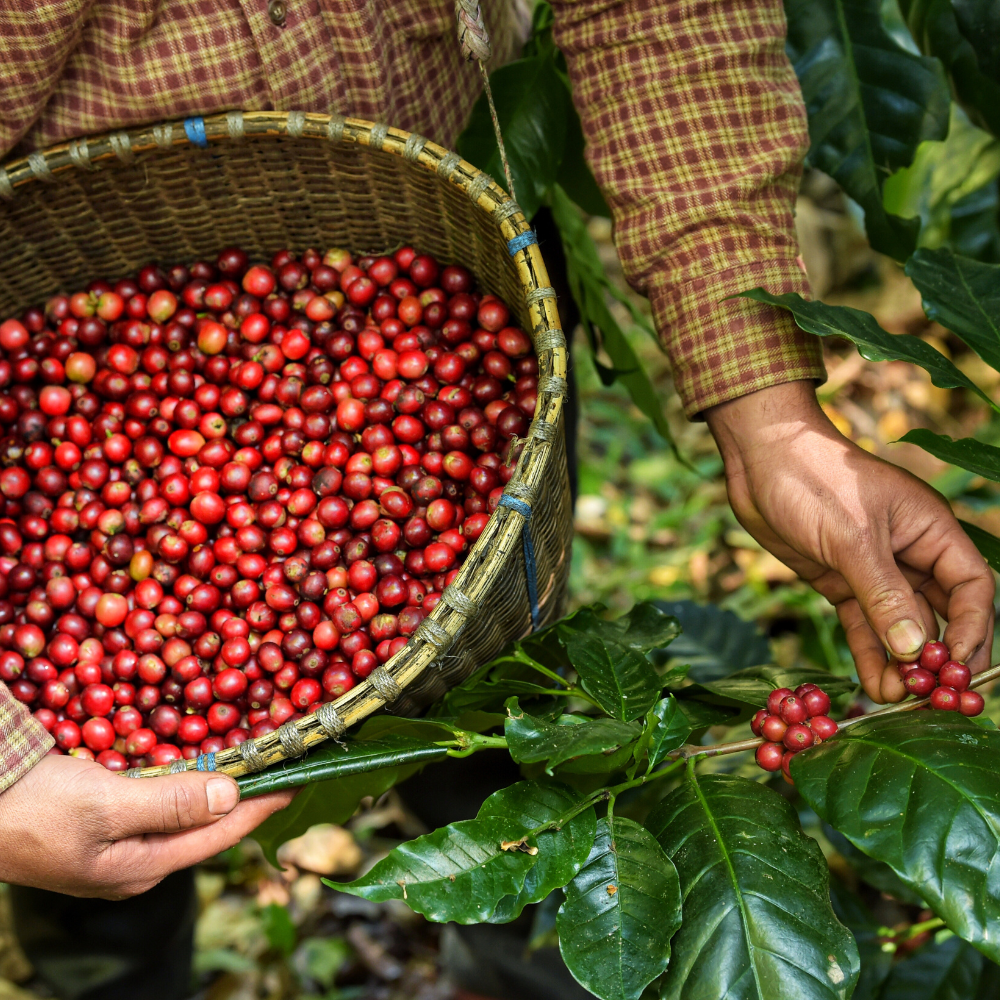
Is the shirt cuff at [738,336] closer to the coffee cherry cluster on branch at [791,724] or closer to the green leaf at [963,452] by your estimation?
the green leaf at [963,452]

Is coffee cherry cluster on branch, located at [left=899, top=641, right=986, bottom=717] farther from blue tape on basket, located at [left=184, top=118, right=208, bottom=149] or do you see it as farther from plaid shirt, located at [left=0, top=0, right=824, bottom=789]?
blue tape on basket, located at [left=184, top=118, right=208, bottom=149]

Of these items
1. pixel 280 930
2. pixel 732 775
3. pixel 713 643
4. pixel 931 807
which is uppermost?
pixel 931 807

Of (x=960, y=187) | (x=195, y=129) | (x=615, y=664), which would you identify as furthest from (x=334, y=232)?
(x=960, y=187)

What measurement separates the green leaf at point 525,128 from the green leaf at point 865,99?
0.39 m

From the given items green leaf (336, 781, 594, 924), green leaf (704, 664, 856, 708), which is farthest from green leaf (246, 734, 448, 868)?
green leaf (704, 664, 856, 708)

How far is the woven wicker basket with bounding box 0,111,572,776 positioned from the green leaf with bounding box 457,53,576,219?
13 centimetres

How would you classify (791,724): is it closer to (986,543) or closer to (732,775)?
(732,775)

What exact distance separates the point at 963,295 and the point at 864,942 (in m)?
1.01

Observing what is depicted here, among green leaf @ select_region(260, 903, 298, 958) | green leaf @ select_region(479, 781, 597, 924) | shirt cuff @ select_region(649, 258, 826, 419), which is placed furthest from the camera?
green leaf @ select_region(260, 903, 298, 958)

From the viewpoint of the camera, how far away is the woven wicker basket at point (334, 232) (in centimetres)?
96

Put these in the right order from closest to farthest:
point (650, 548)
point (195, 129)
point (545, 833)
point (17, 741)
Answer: point (545, 833) → point (17, 741) → point (195, 129) → point (650, 548)

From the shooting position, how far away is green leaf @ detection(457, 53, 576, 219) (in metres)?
1.29

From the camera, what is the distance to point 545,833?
843 millimetres

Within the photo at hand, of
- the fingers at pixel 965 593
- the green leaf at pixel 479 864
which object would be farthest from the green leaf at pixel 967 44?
the green leaf at pixel 479 864
